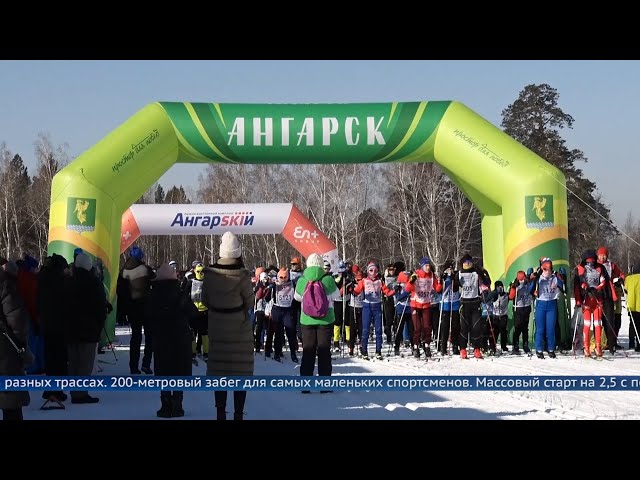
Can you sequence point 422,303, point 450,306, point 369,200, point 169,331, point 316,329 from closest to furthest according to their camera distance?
1. point 169,331
2. point 316,329
3. point 422,303
4. point 450,306
5. point 369,200

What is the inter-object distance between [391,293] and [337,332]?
6.39 ft

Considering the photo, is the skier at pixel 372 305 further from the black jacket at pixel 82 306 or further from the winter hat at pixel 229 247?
the winter hat at pixel 229 247

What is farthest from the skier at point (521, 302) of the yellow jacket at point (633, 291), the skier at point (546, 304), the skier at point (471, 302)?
the yellow jacket at point (633, 291)

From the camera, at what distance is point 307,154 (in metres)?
14.7

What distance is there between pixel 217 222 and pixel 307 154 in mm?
6146

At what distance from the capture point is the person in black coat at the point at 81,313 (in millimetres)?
7996

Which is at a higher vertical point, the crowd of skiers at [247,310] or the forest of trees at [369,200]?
the forest of trees at [369,200]

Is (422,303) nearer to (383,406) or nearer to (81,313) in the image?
(383,406)

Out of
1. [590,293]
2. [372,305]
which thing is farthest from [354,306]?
[590,293]

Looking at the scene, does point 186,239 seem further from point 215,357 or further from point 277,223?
point 215,357

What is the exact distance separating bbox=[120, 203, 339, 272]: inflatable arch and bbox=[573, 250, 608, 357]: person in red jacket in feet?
27.6

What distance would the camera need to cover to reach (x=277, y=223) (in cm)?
2036

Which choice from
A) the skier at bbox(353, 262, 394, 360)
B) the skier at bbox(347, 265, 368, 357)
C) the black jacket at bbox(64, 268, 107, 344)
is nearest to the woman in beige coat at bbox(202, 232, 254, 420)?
the black jacket at bbox(64, 268, 107, 344)

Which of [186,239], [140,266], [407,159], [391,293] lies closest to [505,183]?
[407,159]
